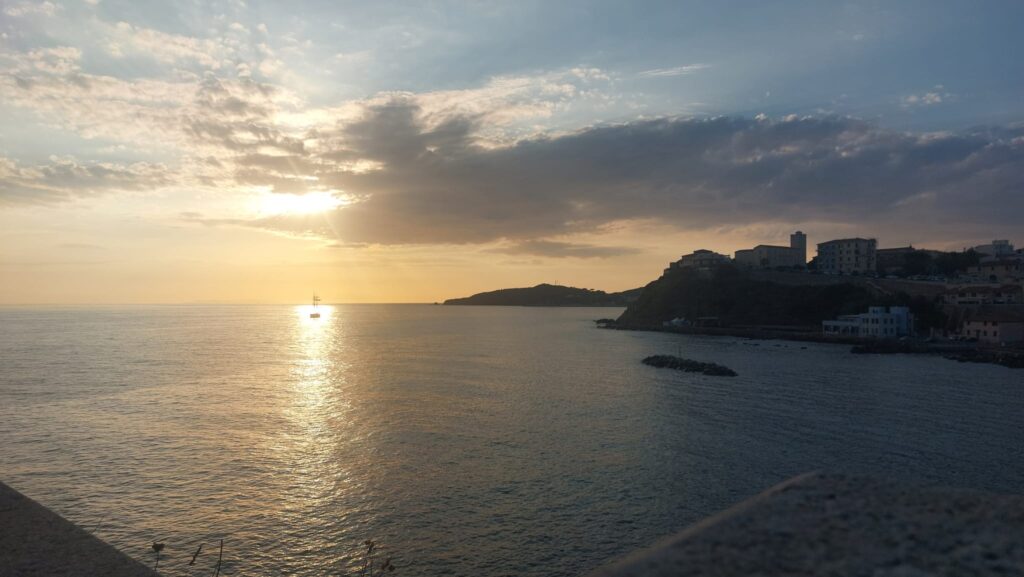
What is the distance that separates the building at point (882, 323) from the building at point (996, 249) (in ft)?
316

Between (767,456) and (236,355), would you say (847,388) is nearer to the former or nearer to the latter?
(767,456)

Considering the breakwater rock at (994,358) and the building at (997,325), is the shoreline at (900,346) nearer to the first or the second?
the breakwater rock at (994,358)

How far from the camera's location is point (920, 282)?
140250 millimetres

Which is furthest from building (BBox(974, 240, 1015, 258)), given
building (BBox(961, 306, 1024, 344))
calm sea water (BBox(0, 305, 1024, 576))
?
calm sea water (BBox(0, 305, 1024, 576))

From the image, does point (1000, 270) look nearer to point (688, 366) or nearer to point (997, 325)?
point (997, 325)

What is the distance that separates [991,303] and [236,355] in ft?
486

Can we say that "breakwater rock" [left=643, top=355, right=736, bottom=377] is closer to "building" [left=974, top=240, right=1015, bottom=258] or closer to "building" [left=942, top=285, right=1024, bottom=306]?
"building" [left=942, top=285, right=1024, bottom=306]

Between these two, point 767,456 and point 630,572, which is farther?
point 767,456

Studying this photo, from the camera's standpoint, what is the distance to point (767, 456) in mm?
35125

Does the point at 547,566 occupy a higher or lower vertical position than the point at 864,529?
lower

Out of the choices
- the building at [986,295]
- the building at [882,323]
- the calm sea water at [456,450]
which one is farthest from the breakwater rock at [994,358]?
the building at [986,295]

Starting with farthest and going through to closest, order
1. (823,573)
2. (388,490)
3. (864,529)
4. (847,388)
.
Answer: (847,388) < (388,490) < (864,529) < (823,573)

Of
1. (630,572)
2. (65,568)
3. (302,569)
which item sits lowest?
(302,569)

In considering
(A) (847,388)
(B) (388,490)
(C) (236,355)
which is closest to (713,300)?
(A) (847,388)
